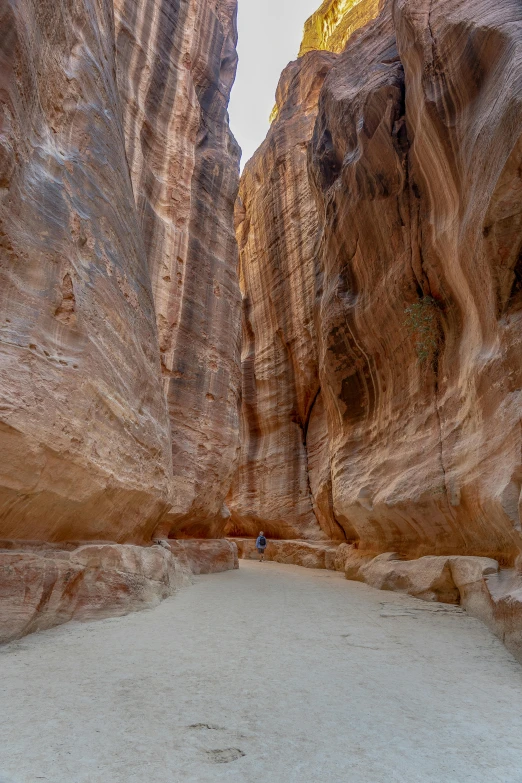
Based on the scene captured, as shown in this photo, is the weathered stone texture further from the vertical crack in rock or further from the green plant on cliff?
the vertical crack in rock

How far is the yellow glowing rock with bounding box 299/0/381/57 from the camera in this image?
2895 centimetres

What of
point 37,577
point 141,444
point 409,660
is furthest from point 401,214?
point 37,577

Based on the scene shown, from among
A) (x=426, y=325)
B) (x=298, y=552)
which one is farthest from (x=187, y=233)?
(x=298, y=552)

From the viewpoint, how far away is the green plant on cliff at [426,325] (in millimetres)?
8883

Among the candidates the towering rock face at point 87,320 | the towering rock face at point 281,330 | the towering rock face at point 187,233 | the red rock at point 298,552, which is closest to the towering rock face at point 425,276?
the red rock at point 298,552

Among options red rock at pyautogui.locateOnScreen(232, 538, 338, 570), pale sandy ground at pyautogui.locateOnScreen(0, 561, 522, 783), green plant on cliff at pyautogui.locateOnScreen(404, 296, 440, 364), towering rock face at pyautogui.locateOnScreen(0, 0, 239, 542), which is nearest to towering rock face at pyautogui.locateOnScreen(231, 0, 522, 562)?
green plant on cliff at pyautogui.locateOnScreen(404, 296, 440, 364)

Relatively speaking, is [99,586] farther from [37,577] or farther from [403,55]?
[403,55]

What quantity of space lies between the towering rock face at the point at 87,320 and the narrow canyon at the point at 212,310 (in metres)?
0.04

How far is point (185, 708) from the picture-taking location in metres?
2.90

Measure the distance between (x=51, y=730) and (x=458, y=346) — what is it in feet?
25.0

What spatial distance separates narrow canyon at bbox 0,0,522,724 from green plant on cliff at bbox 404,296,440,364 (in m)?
0.06

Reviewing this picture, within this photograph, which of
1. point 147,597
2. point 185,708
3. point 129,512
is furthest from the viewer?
point 129,512

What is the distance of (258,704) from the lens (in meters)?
3.00

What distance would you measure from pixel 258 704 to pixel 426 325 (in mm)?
7483
